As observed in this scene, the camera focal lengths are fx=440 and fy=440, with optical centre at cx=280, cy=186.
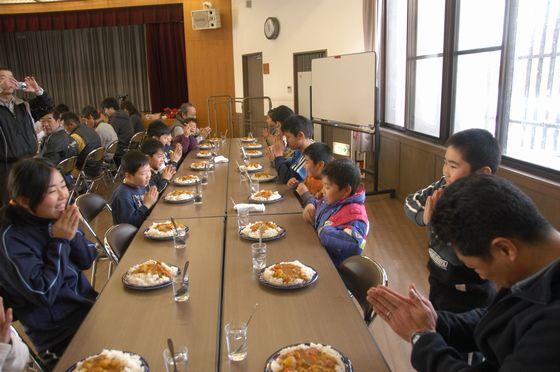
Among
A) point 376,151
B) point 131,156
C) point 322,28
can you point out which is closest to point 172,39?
point 322,28

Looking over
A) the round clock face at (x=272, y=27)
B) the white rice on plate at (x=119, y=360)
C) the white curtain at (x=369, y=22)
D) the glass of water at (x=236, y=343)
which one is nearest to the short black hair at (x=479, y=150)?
the glass of water at (x=236, y=343)

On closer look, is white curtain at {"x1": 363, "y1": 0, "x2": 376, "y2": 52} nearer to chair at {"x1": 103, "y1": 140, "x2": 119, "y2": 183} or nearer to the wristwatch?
chair at {"x1": 103, "y1": 140, "x2": 119, "y2": 183}

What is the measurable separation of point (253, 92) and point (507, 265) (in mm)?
8910

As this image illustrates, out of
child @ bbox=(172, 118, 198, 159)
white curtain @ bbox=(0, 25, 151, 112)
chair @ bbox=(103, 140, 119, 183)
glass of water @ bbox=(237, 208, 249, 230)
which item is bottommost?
chair @ bbox=(103, 140, 119, 183)

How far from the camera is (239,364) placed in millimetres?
1289

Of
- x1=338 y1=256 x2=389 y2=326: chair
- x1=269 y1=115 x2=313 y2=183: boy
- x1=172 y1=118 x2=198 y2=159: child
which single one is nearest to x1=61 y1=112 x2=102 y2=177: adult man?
x1=172 y1=118 x2=198 y2=159: child

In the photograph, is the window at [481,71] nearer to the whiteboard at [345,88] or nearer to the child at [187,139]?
the whiteboard at [345,88]

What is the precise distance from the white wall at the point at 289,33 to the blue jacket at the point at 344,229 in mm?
4462

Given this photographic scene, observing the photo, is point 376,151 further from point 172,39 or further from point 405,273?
point 172,39

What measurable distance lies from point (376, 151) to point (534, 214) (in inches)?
181

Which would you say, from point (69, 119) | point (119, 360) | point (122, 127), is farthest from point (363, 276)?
point (122, 127)

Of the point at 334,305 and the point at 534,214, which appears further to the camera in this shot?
the point at 334,305

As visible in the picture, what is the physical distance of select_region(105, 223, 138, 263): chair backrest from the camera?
91.1 inches

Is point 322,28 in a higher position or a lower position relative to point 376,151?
higher
